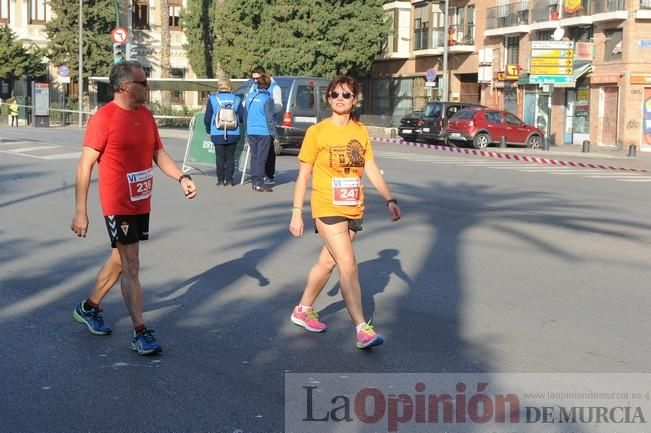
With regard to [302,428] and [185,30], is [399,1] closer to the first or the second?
[185,30]

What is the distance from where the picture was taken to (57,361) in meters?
5.73

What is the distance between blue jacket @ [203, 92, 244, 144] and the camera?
15.4m

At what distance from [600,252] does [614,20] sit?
32439 millimetres

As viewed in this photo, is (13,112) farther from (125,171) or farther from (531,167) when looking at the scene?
(125,171)

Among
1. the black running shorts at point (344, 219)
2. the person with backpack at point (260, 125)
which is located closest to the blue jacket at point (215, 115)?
the person with backpack at point (260, 125)

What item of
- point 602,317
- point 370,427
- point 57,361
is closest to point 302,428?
point 370,427

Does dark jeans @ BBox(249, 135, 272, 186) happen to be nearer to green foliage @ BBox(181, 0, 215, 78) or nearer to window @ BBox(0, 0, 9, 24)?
green foliage @ BBox(181, 0, 215, 78)

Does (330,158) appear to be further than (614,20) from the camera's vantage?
No

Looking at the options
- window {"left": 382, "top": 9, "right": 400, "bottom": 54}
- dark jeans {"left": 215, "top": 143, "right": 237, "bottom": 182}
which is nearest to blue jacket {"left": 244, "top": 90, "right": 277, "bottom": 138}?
dark jeans {"left": 215, "top": 143, "right": 237, "bottom": 182}

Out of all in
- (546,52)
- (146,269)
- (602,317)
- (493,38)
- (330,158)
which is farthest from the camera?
(493,38)

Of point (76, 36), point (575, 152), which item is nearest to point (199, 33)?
point (76, 36)

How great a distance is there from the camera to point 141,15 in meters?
63.1

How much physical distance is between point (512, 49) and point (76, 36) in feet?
85.9

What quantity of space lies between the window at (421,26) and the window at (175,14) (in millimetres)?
17313
